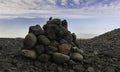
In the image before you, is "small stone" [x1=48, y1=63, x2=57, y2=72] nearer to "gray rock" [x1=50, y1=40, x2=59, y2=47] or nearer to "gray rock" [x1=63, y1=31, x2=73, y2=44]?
"gray rock" [x1=50, y1=40, x2=59, y2=47]

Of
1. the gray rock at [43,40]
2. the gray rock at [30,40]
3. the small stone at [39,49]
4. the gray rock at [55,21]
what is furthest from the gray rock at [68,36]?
the gray rock at [30,40]

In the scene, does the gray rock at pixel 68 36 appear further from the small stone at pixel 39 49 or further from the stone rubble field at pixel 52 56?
the small stone at pixel 39 49

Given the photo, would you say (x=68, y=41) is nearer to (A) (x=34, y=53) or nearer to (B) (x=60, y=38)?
(B) (x=60, y=38)

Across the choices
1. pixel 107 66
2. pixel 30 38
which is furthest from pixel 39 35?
pixel 107 66

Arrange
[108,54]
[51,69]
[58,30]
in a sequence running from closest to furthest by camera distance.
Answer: [51,69] < [58,30] < [108,54]

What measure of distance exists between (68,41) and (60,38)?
38 cm

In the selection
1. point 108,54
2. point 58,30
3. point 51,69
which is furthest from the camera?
point 108,54

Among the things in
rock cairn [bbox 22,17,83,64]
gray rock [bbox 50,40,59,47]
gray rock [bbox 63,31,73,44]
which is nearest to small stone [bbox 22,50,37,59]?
rock cairn [bbox 22,17,83,64]

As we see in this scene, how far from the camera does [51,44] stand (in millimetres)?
14859

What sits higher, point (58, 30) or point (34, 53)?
point (58, 30)

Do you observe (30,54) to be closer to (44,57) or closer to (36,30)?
(44,57)

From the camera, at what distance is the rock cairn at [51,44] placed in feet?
47.9

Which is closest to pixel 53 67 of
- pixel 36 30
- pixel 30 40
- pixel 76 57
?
pixel 76 57

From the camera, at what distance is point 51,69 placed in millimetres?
14250
